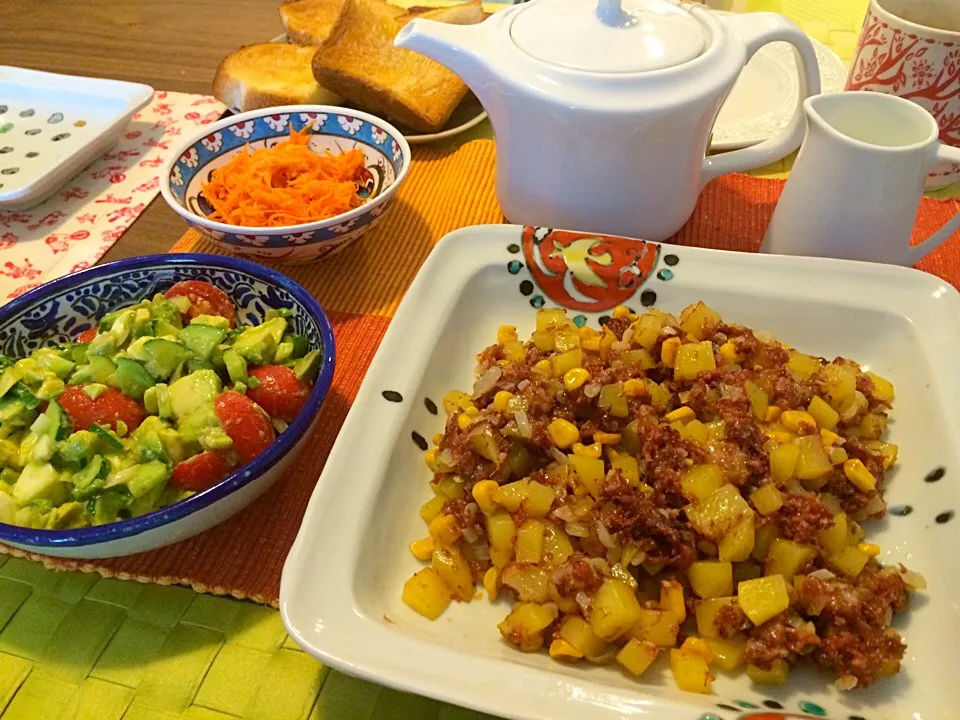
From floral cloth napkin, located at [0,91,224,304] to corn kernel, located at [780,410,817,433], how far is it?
149cm

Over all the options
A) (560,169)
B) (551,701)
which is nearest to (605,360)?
(560,169)

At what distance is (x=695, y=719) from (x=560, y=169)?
3.30 feet

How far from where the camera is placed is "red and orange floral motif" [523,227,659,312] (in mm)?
1349

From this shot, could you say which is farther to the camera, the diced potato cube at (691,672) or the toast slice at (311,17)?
the toast slice at (311,17)

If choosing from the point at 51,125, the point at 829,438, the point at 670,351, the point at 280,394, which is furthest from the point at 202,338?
the point at 51,125

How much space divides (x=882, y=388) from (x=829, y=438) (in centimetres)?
21

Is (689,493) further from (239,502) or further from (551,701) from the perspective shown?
(239,502)

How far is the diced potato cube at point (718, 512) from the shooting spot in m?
0.93

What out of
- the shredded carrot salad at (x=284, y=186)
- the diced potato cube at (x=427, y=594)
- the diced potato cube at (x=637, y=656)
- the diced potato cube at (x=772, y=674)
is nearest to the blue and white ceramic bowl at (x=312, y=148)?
the shredded carrot salad at (x=284, y=186)

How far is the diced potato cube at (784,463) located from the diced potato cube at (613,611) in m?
0.28

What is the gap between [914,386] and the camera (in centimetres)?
117

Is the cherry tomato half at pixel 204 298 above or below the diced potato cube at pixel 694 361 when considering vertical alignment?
below

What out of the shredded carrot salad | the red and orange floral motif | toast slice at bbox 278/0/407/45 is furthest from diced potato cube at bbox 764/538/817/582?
toast slice at bbox 278/0/407/45

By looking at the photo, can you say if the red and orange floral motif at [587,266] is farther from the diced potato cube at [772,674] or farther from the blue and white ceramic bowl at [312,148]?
the diced potato cube at [772,674]
